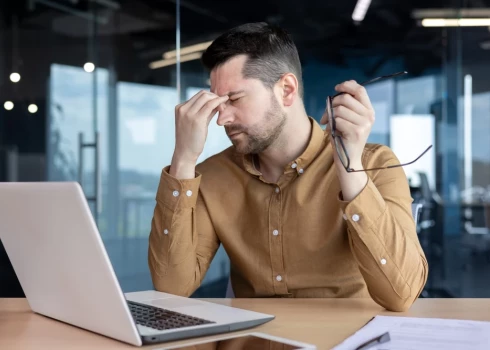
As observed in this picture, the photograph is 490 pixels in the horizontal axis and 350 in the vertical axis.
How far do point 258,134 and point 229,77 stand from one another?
17 cm

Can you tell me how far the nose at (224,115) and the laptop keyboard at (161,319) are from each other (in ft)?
1.90

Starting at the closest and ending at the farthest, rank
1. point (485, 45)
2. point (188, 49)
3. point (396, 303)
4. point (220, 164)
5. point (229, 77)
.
→ point (396, 303), point (229, 77), point (220, 164), point (485, 45), point (188, 49)

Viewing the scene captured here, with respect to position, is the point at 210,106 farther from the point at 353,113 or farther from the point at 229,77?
the point at 353,113

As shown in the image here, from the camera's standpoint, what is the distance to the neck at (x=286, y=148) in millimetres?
1821

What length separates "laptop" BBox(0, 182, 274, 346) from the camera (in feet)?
3.38

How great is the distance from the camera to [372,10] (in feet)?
13.7

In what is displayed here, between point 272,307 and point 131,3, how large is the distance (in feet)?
10.9

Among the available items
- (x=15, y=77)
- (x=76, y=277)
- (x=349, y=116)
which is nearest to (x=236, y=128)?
(x=349, y=116)

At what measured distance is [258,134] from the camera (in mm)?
1756

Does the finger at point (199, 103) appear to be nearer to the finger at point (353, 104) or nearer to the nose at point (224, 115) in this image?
the nose at point (224, 115)

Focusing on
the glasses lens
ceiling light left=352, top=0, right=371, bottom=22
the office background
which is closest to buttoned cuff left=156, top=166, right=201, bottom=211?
the glasses lens

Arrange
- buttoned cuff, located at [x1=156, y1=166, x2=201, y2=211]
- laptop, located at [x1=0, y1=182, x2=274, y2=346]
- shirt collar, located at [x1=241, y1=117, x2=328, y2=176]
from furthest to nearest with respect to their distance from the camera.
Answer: shirt collar, located at [x1=241, y1=117, x2=328, y2=176] → buttoned cuff, located at [x1=156, y1=166, x2=201, y2=211] → laptop, located at [x1=0, y1=182, x2=274, y2=346]

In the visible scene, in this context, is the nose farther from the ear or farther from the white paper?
the white paper

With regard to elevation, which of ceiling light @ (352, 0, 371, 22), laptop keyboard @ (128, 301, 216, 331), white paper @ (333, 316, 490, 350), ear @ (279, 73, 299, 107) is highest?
ceiling light @ (352, 0, 371, 22)
